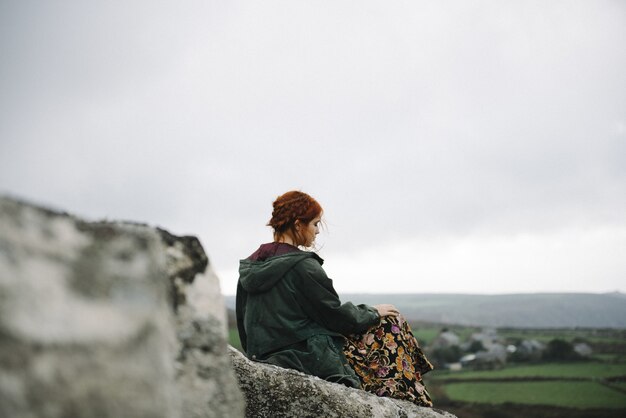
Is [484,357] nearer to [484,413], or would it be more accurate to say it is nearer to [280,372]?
[484,413]

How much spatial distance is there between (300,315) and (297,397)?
102 cm

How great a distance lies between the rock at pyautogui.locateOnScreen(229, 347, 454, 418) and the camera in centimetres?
412

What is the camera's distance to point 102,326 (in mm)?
1668

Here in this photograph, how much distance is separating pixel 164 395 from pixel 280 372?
2743mm

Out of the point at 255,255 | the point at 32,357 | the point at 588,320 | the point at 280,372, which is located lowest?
the point at 588,320

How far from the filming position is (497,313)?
5979 inches

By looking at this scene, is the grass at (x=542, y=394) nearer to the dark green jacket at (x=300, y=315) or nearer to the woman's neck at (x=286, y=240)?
the dark green jacket at (x=300, y=315)

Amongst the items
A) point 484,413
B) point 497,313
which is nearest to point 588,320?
point 497,313

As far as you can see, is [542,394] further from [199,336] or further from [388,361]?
[199,336]

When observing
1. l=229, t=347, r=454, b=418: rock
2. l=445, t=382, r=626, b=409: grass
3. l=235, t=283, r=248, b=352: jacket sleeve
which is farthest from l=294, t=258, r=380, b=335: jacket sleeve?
l=445, t=382, r=626, b=409: grass

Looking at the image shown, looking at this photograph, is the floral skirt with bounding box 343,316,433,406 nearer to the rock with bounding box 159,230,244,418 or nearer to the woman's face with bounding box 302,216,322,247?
the woman's face with bounding box 302,216,322,247

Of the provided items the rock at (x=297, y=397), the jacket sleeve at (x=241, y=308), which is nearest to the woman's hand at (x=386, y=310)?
the rock at (x=297, y=397)

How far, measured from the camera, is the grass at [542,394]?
3375 cm

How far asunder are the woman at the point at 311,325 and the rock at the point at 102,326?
9.39ft
